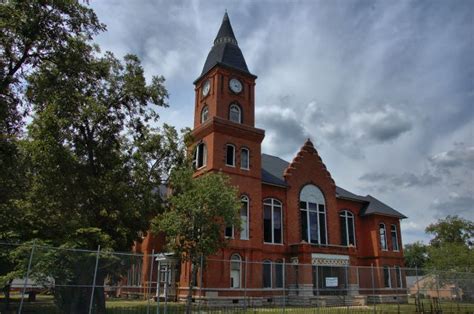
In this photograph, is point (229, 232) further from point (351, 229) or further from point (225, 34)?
point (225, 34)

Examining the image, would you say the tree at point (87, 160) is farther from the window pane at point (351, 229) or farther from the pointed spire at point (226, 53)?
the window pane at point (351, 229)

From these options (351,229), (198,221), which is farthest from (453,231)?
(198,221)

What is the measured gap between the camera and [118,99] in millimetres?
24953

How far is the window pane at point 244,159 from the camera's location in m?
32.8

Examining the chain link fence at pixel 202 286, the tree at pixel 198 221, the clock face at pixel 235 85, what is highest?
the clock face at pixel 235 85

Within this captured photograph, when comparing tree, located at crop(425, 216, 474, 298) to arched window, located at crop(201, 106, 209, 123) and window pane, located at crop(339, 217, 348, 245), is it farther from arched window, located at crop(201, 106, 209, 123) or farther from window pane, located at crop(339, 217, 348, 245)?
arched window, located at crop(201, 106, 209, 123)

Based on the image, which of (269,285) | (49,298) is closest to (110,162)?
(49,298)

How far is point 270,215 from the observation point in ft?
111

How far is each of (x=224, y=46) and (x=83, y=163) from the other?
18.7 metres

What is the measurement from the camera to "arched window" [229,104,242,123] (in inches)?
1350

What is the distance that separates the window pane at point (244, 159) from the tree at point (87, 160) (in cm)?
723

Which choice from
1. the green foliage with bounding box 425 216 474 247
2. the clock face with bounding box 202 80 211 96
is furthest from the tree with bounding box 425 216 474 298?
the clock face with bounding box 202 80 211 96

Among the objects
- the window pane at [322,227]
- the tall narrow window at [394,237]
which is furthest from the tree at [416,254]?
the window pane at [322,227]

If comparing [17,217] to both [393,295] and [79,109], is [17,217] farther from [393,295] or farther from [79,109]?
[393,295]
